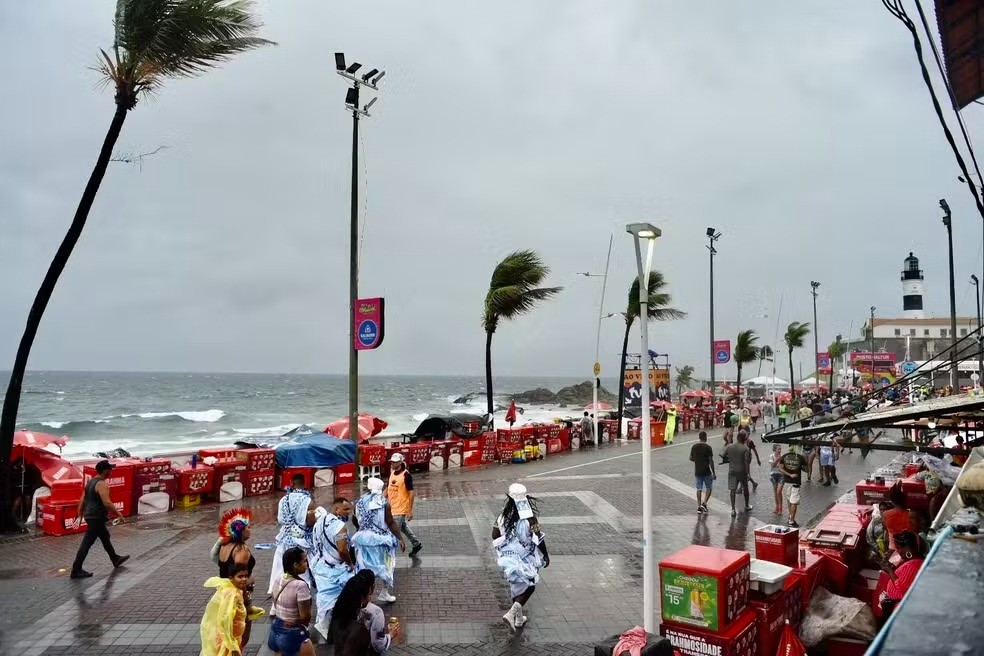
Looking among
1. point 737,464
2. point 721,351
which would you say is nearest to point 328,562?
point 737,464

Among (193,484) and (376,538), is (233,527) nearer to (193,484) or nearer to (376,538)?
(376,538)

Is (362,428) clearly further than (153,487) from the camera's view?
Yes

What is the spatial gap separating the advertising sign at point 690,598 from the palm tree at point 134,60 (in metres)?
12.2

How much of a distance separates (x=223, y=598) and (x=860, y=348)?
115950 millimetres

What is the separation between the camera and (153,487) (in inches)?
548

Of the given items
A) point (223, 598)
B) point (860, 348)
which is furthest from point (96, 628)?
point (860, 348)

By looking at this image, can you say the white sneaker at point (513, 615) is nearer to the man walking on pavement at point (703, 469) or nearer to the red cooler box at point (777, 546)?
the red cooler box at point (777, 546)

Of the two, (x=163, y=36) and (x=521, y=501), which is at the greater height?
(x=163, y=36)

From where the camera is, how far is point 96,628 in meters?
7.22

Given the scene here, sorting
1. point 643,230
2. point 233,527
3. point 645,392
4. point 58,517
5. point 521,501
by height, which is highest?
point 643,230

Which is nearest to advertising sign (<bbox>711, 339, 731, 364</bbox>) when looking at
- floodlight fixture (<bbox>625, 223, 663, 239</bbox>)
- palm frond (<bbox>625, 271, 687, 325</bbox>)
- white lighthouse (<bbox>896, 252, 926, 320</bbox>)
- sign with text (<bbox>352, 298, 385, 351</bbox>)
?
palm frond (<bbox>625, 271, 687, 325</bbox>)

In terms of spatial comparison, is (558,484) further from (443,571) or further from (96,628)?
(96,628)

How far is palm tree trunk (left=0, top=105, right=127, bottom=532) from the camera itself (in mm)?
11953

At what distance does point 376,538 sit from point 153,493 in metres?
8.47
